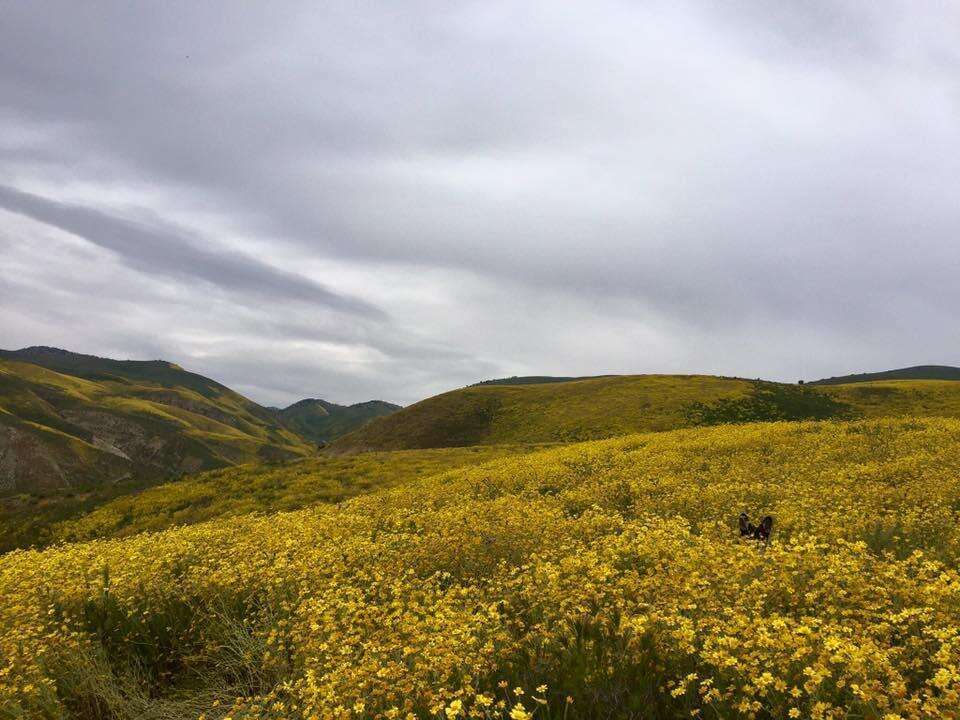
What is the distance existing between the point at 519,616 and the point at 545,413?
2413 inches

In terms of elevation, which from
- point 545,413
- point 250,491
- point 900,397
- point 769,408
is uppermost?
point 900,397

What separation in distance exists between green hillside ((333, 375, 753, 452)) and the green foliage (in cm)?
173

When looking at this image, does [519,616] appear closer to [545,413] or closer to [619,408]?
[619,408]

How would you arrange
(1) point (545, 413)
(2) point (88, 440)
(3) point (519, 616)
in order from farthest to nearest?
1. (2) point (88, 440)
2. (1) point (545, 413)
3. (3) point (519, 616)

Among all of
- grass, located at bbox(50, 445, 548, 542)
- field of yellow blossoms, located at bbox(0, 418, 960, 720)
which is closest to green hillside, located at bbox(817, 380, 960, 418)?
grass, located at bbox(50, 445, 548, 542)

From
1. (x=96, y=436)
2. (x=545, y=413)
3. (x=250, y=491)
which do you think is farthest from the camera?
(x=96, y=436)

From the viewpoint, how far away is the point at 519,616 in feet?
24.3

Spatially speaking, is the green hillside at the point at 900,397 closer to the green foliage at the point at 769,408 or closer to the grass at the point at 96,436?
the green foliage at the point at 769,408

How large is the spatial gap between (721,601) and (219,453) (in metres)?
191

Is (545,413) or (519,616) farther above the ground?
(545,413)

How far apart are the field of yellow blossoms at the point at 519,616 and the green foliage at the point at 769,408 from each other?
4212cm

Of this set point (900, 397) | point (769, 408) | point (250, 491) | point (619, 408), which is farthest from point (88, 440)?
→ point (900, 397)

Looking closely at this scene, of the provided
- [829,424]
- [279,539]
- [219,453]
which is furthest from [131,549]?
[219,453]

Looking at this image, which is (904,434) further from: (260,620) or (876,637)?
(260,620)
